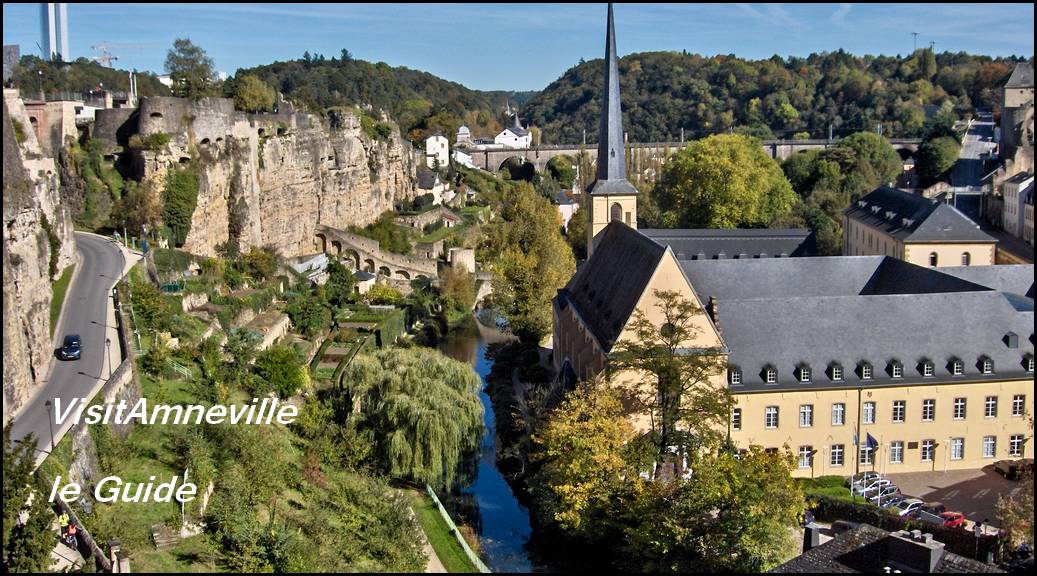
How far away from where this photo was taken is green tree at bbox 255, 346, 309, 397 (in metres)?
31.8

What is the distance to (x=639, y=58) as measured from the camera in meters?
146

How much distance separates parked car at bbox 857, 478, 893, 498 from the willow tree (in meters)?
10.7

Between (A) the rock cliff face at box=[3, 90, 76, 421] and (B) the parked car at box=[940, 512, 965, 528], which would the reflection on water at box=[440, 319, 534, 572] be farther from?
(A) the rock cliff face at box=[3, 90, 76, 421]

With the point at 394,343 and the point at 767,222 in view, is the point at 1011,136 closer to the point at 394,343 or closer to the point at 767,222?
the point at 767,222

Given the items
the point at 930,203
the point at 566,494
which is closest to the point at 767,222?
the point at 930,203

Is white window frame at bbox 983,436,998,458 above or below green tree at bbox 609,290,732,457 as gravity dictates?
below

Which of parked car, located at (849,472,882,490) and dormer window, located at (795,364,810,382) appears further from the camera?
dormer window, located at (795,364,810,382)

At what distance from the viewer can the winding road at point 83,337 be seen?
2300 centimetres

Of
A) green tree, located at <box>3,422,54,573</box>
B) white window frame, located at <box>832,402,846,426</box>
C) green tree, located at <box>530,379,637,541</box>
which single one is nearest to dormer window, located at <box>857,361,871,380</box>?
white window frame, located at <box>832,402,846,426</box>

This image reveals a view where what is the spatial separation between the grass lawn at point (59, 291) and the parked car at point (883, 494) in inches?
897

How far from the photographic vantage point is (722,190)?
6019 centimetres

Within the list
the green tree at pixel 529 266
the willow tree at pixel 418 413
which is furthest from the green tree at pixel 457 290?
the willow tree at pixel 418 413

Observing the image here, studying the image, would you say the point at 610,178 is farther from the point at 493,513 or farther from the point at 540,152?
the point at 540,152

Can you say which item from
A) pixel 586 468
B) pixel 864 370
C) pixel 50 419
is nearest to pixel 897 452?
pixel 864 370
